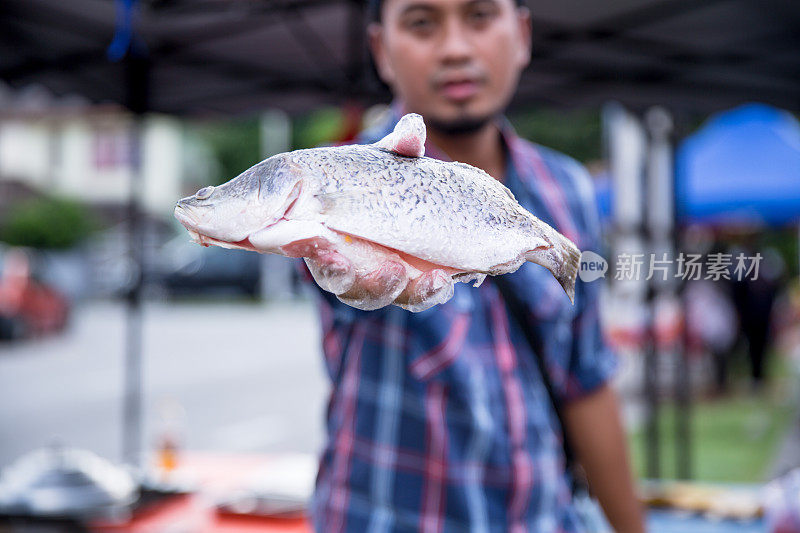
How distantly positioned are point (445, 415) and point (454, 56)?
3.20 ft

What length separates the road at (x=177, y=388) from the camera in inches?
309

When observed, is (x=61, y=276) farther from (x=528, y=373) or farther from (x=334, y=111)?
(x=528, y=373)

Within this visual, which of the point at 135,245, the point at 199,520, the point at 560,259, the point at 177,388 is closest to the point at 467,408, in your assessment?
the point at 560,259

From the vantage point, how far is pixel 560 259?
0.50 m

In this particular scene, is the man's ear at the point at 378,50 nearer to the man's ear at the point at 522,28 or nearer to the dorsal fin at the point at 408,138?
the man's ear at the point at 522,28

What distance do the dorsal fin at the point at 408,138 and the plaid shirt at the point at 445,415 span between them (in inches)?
34.9

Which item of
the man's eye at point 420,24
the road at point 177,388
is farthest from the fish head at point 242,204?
the road at point 177,388

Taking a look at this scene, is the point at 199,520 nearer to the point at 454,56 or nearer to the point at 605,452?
the point at 605,452

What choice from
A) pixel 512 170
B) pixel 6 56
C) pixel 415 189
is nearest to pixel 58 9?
pixel 6 56

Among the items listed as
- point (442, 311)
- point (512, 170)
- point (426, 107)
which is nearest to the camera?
point (426, 107)

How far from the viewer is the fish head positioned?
46 centimetres

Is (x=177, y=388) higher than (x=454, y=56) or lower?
lower

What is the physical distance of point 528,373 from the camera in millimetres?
1520

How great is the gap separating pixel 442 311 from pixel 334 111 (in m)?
3.91
